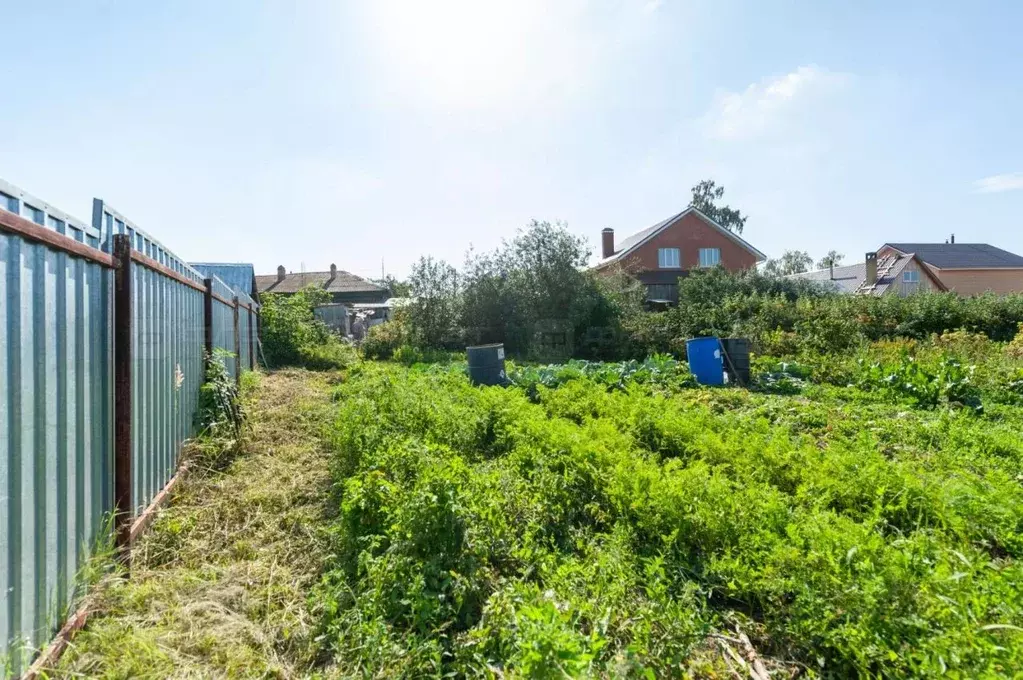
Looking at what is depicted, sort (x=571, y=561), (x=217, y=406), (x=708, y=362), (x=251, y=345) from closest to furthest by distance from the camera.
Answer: (x=571, y=561)
(x=217, y=406)
(x=708, y=362)
(x=251, y=345)

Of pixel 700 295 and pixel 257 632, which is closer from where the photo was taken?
pixel 257 632

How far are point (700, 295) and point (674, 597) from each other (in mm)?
18538

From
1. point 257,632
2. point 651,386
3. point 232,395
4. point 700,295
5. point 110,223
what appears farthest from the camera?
point 700,295

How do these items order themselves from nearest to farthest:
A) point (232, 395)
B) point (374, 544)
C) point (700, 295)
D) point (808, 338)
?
point (374, 544) → point (232, 395) → point (808, 338) → point (700, 295)

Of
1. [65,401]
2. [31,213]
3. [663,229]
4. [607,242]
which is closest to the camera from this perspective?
[31,213]

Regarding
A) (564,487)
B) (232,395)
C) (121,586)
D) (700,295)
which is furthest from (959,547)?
(700,295)

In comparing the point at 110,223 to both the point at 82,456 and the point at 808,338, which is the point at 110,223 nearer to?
the point at 82,456

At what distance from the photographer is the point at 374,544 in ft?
9.14

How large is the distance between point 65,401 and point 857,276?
49592mm

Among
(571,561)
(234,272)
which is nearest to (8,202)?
(571,561)

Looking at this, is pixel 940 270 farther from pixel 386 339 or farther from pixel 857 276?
pixel 386 339

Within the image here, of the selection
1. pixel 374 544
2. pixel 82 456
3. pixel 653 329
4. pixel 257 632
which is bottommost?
pixel 257 632

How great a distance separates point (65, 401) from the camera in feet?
7.32

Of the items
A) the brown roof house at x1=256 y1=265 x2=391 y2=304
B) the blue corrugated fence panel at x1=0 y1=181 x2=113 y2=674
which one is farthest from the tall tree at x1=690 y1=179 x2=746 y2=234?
the blue corrugated fence panel at x1=0 y1=181 x2=113 y2=674
